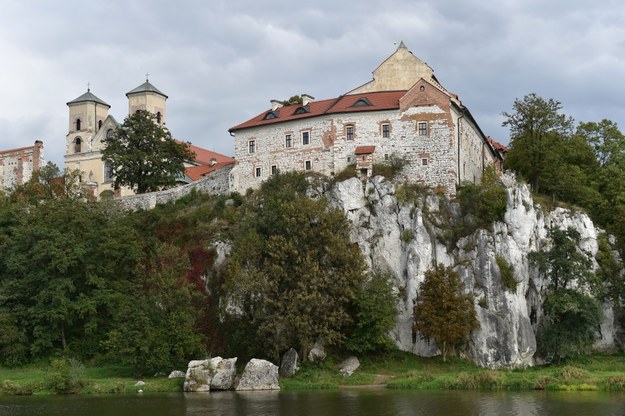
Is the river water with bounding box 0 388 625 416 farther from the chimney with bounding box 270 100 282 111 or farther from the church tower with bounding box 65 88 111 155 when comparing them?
the church tower with bounding box 65 88 111 155

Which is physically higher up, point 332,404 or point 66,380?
point 66,380

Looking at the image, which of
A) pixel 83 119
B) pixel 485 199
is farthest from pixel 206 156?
pixel 485 199

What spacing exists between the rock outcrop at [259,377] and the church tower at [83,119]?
5136cm

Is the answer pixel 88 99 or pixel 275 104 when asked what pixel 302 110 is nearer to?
pixel 275 104

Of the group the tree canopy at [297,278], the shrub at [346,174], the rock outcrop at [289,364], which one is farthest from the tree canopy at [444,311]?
the shrub at [346,174]

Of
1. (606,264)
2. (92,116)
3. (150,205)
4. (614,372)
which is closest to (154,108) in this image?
(92,116)

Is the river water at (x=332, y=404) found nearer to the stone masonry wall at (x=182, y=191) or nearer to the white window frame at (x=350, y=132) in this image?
the white window frame at (x=350, y=132)

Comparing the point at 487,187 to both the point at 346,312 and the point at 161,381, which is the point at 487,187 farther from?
the point at 161,381

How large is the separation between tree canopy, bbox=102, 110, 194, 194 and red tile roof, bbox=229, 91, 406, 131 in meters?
7.69

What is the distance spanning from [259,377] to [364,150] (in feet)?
70.4

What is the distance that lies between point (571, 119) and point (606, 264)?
45.5 feet

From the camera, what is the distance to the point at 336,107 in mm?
68812

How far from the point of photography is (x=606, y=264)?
61.2 meters

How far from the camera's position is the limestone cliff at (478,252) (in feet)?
186
